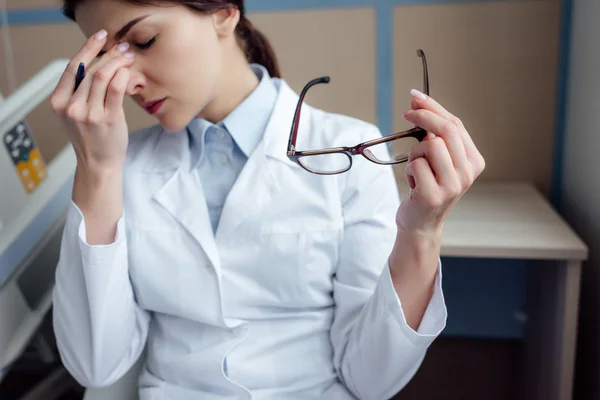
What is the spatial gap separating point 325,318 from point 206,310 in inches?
8.1

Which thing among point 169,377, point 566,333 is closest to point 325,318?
point 169,377

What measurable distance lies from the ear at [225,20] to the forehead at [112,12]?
0.11 meters

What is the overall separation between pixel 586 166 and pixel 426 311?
0.73 m

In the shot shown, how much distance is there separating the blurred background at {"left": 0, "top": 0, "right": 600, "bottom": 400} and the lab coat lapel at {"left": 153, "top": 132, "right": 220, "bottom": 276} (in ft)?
0.85

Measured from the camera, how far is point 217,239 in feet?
3.07

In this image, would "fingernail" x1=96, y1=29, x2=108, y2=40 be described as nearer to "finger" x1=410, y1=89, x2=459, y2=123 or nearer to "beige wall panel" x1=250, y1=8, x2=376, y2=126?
"finger" x1=410, y1=89, x2=459, y2=123

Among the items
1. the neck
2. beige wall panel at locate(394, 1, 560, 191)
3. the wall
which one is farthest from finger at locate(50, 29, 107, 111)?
the wall

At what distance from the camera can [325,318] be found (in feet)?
3.19

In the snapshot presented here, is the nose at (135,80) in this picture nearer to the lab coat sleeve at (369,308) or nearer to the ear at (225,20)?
the ear at (225,20)

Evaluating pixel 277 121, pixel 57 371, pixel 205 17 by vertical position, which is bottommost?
pixel 57 371

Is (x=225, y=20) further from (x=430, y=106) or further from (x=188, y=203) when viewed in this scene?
(x=430, y=106)

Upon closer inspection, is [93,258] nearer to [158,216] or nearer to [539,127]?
[158,216]

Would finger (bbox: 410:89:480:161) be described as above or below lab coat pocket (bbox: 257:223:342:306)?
above

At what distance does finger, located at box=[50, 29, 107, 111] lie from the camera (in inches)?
31.6
